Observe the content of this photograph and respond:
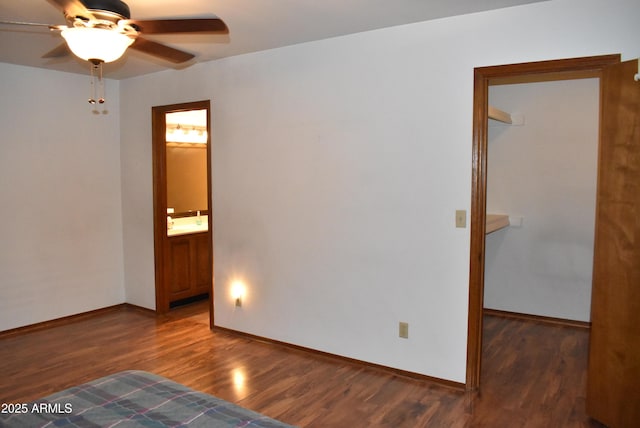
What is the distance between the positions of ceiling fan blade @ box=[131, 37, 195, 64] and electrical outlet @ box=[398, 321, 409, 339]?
7.41 ft

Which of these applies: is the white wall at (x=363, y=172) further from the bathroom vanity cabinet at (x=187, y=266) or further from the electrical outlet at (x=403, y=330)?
the bathroom vanity cabinet at (x=187, y=266)

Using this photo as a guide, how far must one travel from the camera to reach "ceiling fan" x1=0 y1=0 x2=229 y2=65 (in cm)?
198

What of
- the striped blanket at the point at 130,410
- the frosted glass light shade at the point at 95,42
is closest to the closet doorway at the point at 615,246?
the striped blanket at the point at 130,410

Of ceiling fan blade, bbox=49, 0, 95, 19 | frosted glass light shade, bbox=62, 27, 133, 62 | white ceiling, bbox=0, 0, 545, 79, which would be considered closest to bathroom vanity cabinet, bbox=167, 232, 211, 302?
white ceiling, bbox=0, 0, 545, 79

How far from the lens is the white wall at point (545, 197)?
4379 mm

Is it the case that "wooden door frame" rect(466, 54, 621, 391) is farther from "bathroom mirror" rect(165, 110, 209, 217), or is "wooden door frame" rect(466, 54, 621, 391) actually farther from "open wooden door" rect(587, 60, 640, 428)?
"bathroom mirror" rect(165, 110, 209, 217)

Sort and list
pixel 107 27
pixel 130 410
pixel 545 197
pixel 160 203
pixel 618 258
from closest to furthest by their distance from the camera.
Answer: pixel 130 410, pixel 107 27, pixel 618 258, pixel 545 197, pixel 160 203

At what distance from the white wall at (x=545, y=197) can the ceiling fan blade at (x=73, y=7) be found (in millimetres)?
3862

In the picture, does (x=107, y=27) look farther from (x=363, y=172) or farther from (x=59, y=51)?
(x=363, y=172)

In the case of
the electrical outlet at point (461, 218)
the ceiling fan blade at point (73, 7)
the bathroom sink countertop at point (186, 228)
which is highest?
the ceiling fan blade at point (73, 7)

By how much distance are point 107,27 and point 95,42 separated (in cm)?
9

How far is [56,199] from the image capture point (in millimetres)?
4598

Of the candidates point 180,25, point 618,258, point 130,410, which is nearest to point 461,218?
point 618,258

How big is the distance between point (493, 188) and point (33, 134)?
4504 mm
